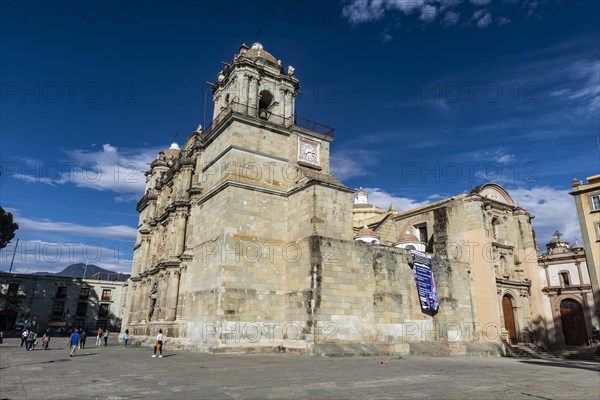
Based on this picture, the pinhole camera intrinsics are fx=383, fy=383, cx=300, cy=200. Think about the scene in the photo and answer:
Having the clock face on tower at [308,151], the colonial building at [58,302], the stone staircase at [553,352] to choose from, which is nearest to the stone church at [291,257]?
the clock face on tower at [308,151]

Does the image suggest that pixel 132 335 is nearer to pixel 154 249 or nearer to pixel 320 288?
pixel 154 249

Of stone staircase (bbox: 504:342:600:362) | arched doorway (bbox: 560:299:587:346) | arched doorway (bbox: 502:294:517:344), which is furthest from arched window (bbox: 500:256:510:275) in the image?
arched doorway (bbox: 560:299:587:346)

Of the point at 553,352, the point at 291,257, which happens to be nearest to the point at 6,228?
the point at 291,257

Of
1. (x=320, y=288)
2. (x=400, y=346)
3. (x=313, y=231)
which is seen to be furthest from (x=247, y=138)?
(x=400, y=346)

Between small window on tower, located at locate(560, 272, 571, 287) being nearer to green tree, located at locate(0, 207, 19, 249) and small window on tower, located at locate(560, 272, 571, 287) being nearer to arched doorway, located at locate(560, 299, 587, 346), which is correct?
arched doorway, located at locate(560, 299, 587, 346)

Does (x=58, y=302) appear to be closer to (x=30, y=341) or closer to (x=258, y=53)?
(x=30, y=341)

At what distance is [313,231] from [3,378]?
515 inches

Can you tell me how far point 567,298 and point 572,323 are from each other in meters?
1.84

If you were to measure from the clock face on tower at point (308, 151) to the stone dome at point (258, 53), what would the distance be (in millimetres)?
6522

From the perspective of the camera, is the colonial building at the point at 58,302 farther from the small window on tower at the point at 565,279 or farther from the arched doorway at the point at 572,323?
the small window on tower at the point at 565,279

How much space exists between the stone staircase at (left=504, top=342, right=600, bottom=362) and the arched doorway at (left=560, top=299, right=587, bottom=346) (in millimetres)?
1165

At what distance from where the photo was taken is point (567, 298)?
96.2 feet

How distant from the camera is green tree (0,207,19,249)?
3412 centimetres

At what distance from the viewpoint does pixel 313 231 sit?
1953 cm
